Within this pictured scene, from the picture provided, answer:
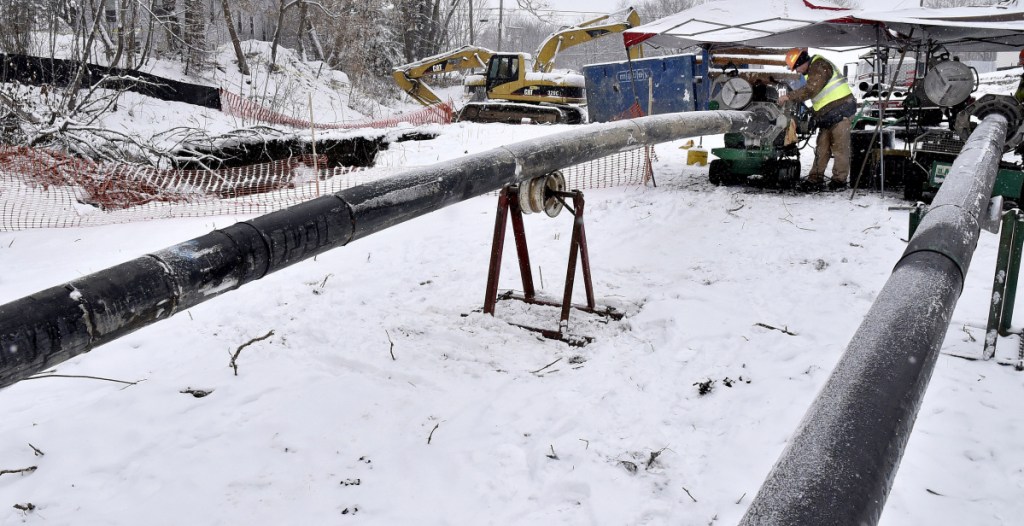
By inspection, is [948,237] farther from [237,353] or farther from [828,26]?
[828,26]

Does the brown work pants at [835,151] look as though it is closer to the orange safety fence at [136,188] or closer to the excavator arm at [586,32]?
the orange safety fence at [136,188]

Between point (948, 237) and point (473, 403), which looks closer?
point (948, 237)

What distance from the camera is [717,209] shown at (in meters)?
8.27

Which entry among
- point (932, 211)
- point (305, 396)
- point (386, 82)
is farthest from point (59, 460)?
point (386, 82)

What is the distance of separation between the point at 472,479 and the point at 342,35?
94.7ft

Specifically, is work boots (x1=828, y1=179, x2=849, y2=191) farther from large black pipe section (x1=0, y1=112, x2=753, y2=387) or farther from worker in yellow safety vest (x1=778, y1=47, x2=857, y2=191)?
large black pipe section (x1=0, y1=112, x2=753, y2=387)

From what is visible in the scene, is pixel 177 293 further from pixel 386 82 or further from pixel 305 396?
pixel 386 82

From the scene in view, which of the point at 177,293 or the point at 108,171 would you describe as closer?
the point at 177,293

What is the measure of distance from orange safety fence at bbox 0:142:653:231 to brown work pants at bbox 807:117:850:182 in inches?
89.1

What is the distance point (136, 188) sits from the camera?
30.9 ft

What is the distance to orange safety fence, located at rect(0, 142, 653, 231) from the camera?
318 inches

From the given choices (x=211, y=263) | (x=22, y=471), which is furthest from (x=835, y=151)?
(x=22, y=471)

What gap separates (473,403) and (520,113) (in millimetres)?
15183

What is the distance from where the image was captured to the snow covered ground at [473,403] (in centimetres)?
286
